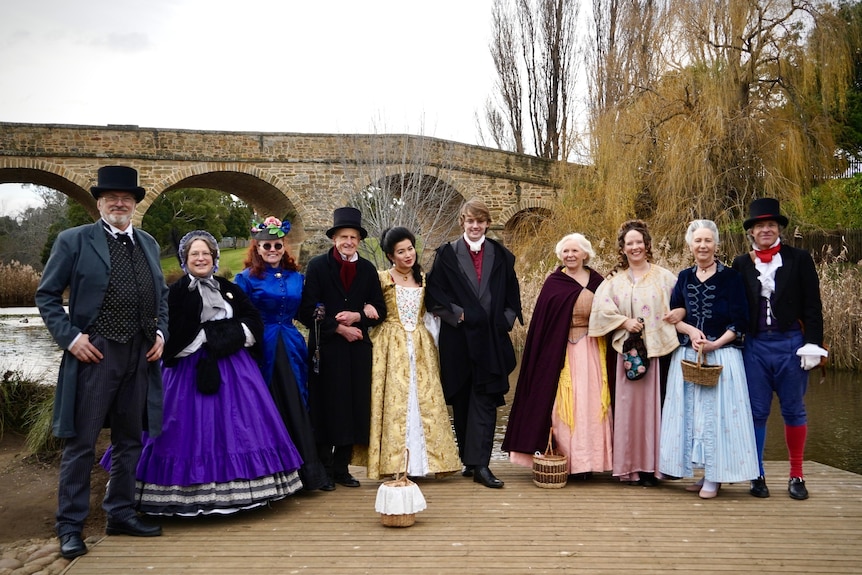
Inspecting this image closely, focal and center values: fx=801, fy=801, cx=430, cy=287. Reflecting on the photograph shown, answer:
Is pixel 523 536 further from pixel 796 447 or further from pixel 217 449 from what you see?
pixel 796 447

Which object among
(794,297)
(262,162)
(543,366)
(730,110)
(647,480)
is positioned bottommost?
(647,480)

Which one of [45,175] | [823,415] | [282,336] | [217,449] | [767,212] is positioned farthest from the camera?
[45,175]

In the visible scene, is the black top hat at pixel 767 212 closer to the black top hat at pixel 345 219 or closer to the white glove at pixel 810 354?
the white glove at pixel 810 354

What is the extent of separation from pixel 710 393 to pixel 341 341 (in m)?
2.16

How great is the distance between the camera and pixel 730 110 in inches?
487

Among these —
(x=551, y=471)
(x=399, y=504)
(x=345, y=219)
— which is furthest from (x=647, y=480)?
(x=345, y=219)

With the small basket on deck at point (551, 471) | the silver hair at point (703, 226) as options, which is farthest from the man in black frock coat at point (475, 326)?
the silver hair at point (703, 226)

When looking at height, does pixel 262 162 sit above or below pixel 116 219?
above

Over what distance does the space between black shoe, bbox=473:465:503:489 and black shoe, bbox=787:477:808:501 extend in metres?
1.63

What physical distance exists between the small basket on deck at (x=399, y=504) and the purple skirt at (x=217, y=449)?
0.63m

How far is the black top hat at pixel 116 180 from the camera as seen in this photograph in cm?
385

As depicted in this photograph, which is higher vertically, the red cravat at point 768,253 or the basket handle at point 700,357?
the red cravat at point 768,253

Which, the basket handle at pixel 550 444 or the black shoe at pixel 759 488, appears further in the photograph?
the basket handle at pixel 550 444

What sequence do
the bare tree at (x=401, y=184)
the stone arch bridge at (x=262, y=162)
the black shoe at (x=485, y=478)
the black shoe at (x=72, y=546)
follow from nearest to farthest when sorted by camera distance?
1. the black shoe at (x=72, y=546)
2. the black shoe at (x=485, y=478)
3. the stone arch bridge at (x=262, y=162)
4. the bare tree at (x=401, y=184)
